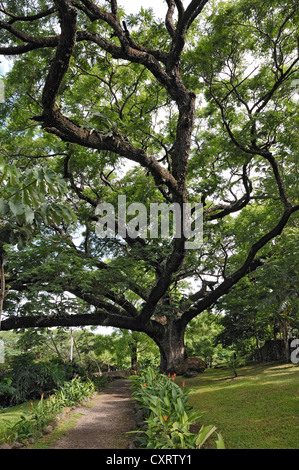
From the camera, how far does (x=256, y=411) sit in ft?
17.3

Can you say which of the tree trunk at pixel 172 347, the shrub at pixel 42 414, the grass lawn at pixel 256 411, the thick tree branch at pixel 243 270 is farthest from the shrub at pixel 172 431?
the tree trunk at pixel 172 347

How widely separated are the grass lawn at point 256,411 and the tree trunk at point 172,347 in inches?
174

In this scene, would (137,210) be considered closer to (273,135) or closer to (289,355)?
(273,135)

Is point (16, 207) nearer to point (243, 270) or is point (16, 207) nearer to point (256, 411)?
point (256, 411)

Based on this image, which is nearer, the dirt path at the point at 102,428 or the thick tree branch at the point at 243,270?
the dirt path at the point at 102,428

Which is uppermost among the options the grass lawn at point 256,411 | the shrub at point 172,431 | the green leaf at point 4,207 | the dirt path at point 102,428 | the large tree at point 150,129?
the large tree at point 150,129

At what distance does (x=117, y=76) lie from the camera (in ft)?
28.9

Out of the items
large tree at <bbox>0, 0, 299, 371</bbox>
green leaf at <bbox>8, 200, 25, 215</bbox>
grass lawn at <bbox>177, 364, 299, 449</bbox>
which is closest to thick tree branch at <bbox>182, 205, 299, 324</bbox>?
large tree at <bbox>0, 0, 299, 371</bbox>

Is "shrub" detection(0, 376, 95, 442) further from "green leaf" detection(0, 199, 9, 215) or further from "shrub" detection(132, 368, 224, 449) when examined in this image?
"green leaf" detection(0, 199, 9, 215)

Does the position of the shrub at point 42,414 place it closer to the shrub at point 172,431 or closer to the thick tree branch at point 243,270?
the shrub at point 172,431

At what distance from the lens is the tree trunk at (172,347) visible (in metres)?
12.7

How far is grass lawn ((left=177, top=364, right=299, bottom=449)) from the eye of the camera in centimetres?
396

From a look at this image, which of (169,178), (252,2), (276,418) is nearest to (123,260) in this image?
(169,178)

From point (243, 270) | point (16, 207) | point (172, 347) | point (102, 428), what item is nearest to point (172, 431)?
point (102, 428)
